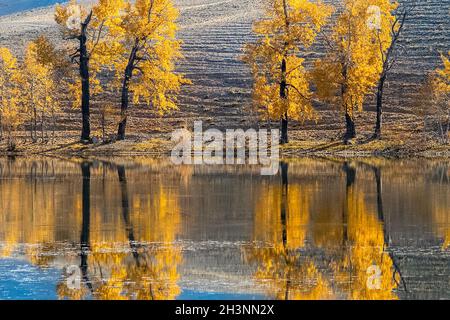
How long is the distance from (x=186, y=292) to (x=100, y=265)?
111 inches

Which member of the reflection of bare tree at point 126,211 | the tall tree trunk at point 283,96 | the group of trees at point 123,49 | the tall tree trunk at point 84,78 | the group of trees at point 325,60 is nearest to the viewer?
the reflection of bare tree at point 126,211

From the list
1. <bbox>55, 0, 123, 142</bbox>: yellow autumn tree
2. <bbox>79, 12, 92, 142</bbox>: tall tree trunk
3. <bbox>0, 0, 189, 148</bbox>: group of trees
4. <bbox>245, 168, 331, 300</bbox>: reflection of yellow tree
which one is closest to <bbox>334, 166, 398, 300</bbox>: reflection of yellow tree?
<bbox>245, 168, 331, 300</bbox>: reflection of yellow tree

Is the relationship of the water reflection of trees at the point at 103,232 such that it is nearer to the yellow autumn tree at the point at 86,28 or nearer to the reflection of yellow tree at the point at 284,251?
the reflection of yellow tree at the point at 284,251

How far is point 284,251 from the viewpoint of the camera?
56.9ft

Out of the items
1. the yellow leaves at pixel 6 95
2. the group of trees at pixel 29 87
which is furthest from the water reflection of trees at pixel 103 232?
the group of trees at pixel 29 87

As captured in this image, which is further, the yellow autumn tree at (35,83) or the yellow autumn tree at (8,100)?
the yellow autumn tree at (35,83)

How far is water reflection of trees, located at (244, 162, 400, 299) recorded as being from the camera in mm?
14188

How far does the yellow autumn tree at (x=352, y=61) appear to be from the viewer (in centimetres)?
4822

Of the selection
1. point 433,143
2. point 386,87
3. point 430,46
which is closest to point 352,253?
point 433,143

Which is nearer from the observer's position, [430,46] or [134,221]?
[134,221]

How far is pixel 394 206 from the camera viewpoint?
23750 mm

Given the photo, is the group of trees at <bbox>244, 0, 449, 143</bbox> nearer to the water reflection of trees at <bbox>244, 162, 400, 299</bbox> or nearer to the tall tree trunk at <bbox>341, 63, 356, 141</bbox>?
the tall tree trunk at <bbox>341, 63, 356, 141</bbox>

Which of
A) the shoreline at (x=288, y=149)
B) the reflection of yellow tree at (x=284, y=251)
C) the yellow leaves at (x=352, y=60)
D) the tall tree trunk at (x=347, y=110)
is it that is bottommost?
the reflection of yellow tree at (x=284, y=251)
